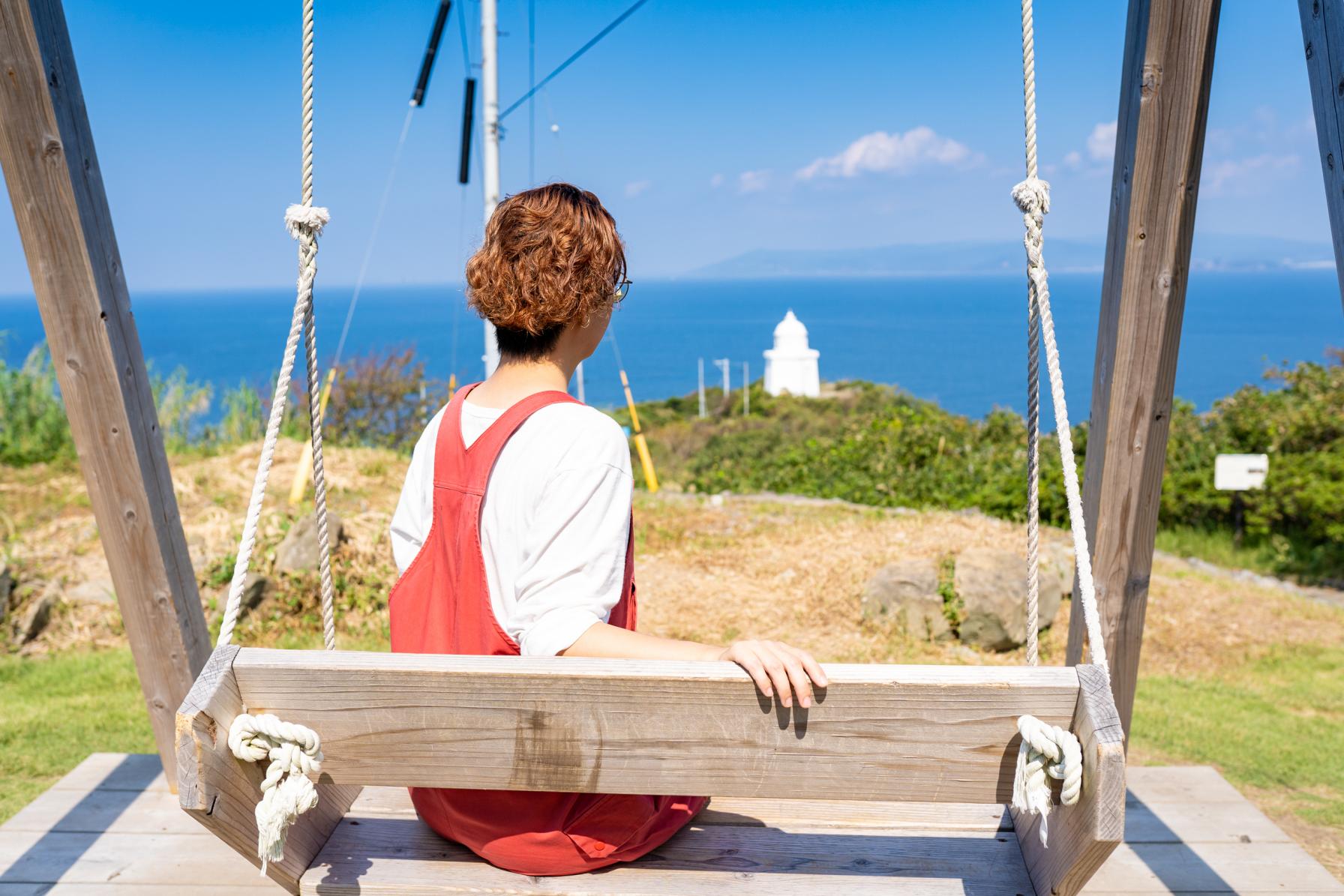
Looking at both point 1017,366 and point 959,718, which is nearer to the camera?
point 959,718

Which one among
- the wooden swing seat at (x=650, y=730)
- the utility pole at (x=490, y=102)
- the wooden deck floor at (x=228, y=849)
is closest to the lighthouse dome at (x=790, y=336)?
the utility pole at (x=490, y=102)

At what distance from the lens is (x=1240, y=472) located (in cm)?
824

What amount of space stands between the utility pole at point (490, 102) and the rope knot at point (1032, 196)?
25.1 ft

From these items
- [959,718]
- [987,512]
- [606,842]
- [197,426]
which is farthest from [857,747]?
[197,426]

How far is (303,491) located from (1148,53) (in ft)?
21.6

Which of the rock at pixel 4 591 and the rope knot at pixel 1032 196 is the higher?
the rope knot at pixel 1032 196

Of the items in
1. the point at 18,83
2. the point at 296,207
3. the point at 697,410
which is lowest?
the point at 697,410

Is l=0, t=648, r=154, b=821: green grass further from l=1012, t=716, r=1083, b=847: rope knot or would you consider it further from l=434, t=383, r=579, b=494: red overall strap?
l=1012, t=716, r=1083, b=847: rope knot

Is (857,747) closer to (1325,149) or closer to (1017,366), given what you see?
(1325,149)

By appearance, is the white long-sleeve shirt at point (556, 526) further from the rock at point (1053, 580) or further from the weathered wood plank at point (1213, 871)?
the rock at point (1053, 580)

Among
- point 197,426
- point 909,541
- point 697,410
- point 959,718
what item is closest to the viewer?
point 959,718

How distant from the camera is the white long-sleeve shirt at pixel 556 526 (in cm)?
161

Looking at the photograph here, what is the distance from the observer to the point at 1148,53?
224 cm

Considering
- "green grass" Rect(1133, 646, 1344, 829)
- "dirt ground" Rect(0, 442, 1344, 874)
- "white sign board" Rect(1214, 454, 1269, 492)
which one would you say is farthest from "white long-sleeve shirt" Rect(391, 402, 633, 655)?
"white sign board" Rect(1214, 454, 1269, 492)
